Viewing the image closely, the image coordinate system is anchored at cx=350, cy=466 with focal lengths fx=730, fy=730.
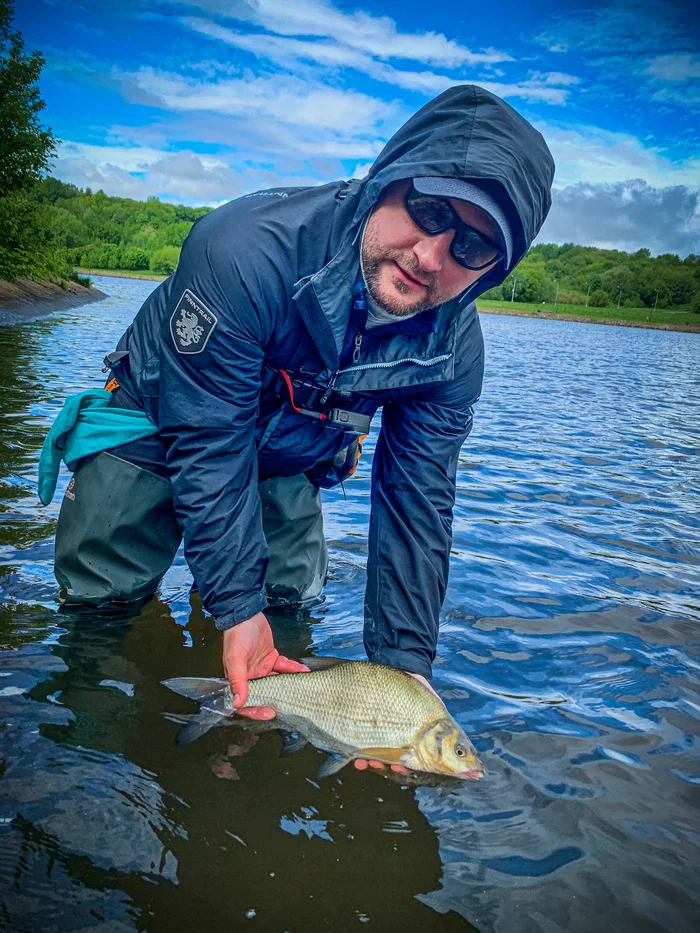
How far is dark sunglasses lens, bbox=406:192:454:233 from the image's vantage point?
3.35 m

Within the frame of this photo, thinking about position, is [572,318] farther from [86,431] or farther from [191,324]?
[191,324]

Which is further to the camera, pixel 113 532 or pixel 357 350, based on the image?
pixel 113 532

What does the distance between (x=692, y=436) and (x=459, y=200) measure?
12.7 metres

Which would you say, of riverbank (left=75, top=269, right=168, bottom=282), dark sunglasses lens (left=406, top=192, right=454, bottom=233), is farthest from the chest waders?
riverbank (left=75, top=269, right=168, bottom=282)

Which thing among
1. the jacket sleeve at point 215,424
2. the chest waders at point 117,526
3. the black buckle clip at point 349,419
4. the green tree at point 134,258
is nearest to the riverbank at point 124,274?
the green tree at point 134,258

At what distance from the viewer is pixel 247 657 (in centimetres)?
347

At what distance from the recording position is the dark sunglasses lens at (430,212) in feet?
11.0

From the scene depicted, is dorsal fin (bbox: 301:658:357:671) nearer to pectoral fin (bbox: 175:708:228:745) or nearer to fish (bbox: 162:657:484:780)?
fish (bbox: 162:657:484:780)

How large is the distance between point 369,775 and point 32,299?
94.9ft

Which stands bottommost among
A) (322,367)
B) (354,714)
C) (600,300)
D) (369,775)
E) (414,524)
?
(369,775)

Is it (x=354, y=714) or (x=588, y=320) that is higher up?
(x=588, y=320)

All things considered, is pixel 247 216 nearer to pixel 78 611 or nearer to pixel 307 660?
pixel 307 660

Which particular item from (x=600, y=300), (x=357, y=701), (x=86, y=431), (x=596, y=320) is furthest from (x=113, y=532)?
(x=600, y=300)

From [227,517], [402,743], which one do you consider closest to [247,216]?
[227,517]
